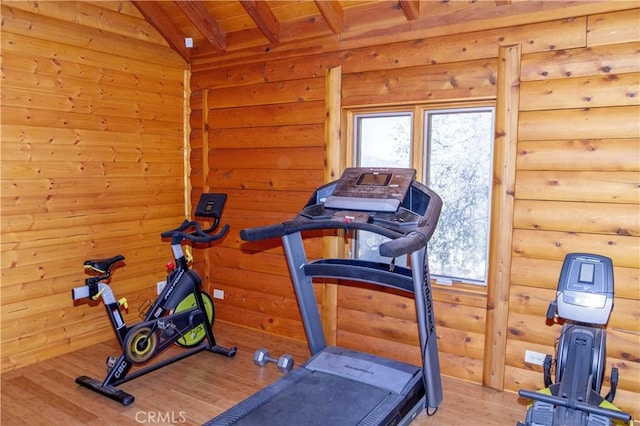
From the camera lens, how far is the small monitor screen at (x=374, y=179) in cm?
277

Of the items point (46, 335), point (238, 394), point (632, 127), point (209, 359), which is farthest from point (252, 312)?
point (632, 127)

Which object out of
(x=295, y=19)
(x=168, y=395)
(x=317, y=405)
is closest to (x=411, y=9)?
(x=295, y=19)

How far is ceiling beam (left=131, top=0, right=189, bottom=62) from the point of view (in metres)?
4.19

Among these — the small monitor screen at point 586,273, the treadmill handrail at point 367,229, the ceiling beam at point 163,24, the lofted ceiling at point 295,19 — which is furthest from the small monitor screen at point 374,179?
the ceiling beam at point 163,24

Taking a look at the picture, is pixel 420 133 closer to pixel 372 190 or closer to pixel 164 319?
pixel 372 190

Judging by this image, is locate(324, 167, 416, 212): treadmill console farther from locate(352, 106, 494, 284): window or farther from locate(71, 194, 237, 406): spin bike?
locate(71, 194, 237, 406): spin bike

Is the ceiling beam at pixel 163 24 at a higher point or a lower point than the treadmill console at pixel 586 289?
higher

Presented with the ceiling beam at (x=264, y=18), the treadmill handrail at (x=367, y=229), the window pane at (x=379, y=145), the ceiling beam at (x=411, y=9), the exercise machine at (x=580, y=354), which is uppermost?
the ceiling beam at (x=264, y=18)

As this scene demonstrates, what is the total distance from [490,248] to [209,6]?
315 cm

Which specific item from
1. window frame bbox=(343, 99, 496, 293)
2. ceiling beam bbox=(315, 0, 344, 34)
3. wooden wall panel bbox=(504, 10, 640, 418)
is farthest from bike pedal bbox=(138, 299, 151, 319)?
wooden wall panel bbox=(504, 10, 640, 418)

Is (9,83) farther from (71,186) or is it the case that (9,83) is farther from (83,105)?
(71,186)

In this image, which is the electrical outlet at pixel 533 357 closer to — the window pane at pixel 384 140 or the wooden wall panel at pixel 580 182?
the wooden wall panel at pixel 580 182

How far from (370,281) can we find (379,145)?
57.1 inches

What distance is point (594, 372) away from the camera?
7.89 feet
